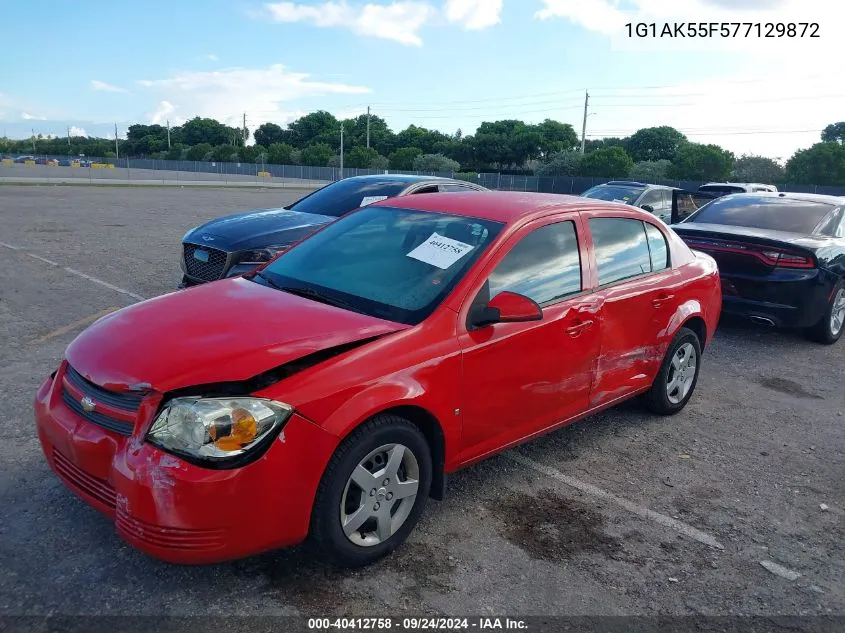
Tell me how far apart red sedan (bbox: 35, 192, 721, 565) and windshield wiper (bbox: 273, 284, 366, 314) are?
0.01 metres

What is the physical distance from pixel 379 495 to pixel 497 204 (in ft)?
6.31

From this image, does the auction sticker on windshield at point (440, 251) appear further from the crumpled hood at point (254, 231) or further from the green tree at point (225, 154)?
the green tree at point (225, 154)

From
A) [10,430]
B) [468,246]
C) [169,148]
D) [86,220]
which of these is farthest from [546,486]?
[169,148]

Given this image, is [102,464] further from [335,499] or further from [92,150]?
[92,150]

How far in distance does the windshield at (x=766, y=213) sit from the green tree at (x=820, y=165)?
160ft

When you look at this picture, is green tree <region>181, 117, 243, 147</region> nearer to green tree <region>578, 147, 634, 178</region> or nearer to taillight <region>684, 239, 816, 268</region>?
green tree <region>578, 147, 634, 178</region>

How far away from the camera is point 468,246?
3736 millimetres

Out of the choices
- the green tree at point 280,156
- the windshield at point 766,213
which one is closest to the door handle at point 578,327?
the windshield at point 766,213

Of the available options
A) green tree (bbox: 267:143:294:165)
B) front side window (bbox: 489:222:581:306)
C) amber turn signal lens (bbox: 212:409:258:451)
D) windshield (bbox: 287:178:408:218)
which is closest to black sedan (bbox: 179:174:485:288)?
windshield (bbox: 287:178:408:218)

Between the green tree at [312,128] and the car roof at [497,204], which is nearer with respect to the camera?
the car roof at [497,204]

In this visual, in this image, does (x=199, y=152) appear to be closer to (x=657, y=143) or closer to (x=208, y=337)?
(x=657, y=143)

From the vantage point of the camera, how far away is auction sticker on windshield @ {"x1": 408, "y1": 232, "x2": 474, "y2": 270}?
3666 millimetres

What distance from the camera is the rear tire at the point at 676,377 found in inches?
198

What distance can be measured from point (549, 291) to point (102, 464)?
2.40m
